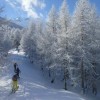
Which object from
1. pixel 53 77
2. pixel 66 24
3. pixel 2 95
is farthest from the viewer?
pixel 53 77

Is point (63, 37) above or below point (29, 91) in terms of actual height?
above

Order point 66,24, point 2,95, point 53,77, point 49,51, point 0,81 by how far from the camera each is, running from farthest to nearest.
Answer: point 53,77 → point 49,51 → point 66,24 → point 0,81 → point 2,95

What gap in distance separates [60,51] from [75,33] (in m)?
3.90

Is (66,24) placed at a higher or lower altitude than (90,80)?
higher

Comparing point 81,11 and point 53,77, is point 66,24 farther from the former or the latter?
point 53,77

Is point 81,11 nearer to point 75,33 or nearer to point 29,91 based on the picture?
point 75,33

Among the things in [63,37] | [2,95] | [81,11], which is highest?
[81,11]

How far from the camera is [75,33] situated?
38188 millimetres

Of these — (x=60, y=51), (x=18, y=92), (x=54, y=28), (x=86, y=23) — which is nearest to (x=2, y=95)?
(x=18, y=92)

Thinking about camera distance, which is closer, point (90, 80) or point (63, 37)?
point (63, 37)

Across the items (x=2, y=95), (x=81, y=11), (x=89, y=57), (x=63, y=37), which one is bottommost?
(x=2, y=95)

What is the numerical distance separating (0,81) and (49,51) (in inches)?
717

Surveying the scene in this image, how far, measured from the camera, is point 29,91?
93.5ft

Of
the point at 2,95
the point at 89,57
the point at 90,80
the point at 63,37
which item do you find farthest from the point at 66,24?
the point at 2,95
